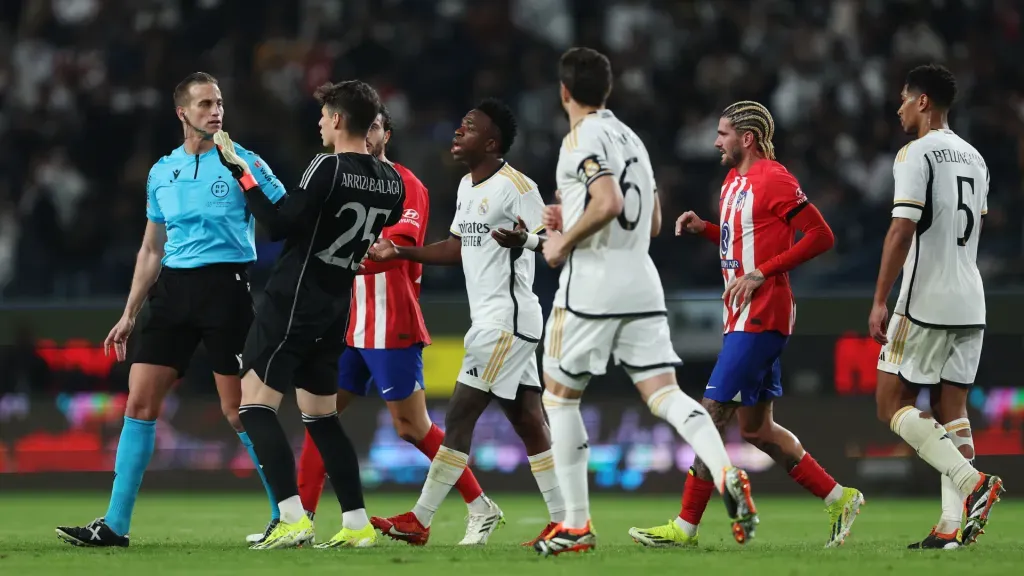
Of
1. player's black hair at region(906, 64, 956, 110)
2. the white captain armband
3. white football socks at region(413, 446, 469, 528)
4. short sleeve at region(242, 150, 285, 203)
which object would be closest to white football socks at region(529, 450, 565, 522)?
white football socks at region(413, 446, 469, 528)

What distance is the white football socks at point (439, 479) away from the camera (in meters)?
8.16

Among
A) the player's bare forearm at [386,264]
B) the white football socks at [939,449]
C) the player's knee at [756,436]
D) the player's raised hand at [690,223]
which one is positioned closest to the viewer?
the white football socks at [939,449]

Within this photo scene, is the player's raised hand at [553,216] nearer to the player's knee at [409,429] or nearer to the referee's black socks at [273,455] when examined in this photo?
the referee's black socks at [273,455]

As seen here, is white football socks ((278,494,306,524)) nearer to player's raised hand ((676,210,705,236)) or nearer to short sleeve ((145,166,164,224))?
short sleeve ((145,166,164,224))

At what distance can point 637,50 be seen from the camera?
57.4ft

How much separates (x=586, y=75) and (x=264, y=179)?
2.00m

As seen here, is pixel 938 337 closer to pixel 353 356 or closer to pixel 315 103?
pixel 353 356

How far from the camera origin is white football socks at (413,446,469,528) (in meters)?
8.16

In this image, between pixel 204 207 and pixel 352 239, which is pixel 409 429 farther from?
pixel 204 207

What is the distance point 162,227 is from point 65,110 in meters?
9.54

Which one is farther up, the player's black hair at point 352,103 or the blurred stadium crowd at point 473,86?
the blurred stadium crowd at point 473,86

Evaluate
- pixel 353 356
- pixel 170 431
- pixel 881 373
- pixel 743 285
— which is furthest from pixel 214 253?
pixel 170 431

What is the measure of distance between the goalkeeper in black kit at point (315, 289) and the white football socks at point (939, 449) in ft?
10.1

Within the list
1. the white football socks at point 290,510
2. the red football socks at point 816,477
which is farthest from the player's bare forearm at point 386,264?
the red football socks at point 816,477
